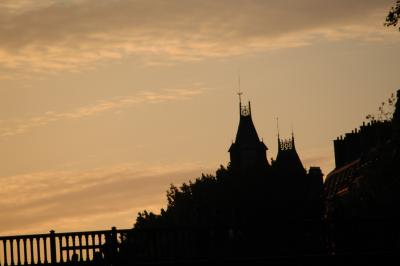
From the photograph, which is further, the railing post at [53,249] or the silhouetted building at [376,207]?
the silhouetted building at [376,207]

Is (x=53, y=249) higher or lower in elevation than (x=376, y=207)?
lower

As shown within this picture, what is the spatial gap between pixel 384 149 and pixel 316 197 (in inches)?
1902

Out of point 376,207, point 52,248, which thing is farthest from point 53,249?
point 376,207

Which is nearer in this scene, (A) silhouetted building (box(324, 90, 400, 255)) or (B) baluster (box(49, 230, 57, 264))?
(B) baluster (box(49, 230, 57, 264))

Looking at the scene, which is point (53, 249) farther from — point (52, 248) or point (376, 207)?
point (376, 207)

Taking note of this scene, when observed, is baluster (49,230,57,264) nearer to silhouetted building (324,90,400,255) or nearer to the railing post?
the railing post

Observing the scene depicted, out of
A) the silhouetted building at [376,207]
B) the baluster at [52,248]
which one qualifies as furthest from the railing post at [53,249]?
the silhouetted building at [376,207]

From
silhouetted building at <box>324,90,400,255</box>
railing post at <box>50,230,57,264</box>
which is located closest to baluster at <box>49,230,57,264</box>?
railing post at <box>50,230,57,264</box>

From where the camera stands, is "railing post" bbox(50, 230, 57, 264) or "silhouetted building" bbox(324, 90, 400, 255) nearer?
"railing post" bbox(50, 230, 57, 264)

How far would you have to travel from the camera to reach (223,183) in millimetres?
138000

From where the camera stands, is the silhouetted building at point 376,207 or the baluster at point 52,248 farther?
the silhouetted building at point 376,207

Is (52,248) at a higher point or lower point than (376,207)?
lower

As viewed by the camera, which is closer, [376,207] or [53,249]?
[53,249]

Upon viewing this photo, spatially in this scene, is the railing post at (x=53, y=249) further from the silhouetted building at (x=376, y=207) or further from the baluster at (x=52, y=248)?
the silhouetted building at (x=376, y=207)
